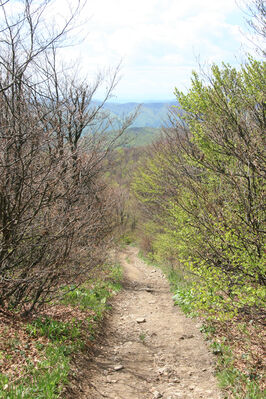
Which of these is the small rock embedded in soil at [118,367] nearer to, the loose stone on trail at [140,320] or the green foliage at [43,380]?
the green foliage at [43,380]

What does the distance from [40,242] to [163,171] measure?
8679 mm

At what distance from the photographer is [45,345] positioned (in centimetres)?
498

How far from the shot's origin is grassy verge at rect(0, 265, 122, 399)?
381cm

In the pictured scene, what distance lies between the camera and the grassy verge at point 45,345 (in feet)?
12.5

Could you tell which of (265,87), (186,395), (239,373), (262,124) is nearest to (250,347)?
(239,373)

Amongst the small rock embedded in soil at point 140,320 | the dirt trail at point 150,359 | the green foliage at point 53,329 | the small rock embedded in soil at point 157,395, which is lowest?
the small rock embedded in soil at point 140,320

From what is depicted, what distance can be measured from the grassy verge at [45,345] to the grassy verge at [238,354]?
2370 millimetres

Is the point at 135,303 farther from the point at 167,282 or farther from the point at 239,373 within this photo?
the point at 239,373

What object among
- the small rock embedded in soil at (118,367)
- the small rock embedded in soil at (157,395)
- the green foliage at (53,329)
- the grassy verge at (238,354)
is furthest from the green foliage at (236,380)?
the green foliage at (53,329)

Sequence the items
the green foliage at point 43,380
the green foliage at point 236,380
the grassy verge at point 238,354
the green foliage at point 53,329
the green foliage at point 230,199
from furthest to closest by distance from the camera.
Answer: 1. the green foliage at point 53,329
2. the green foliage at point 230,199
3. the grassy verge at point 238,354
4. the green foliage at point 236,380
5. the green foliage at point 43,380

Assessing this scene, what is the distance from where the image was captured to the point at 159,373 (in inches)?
201

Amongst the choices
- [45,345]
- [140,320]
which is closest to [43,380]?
[45,345]

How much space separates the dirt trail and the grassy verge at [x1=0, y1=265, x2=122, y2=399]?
43 centimetres

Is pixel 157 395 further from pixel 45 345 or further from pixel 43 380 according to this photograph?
pixel 45 345
